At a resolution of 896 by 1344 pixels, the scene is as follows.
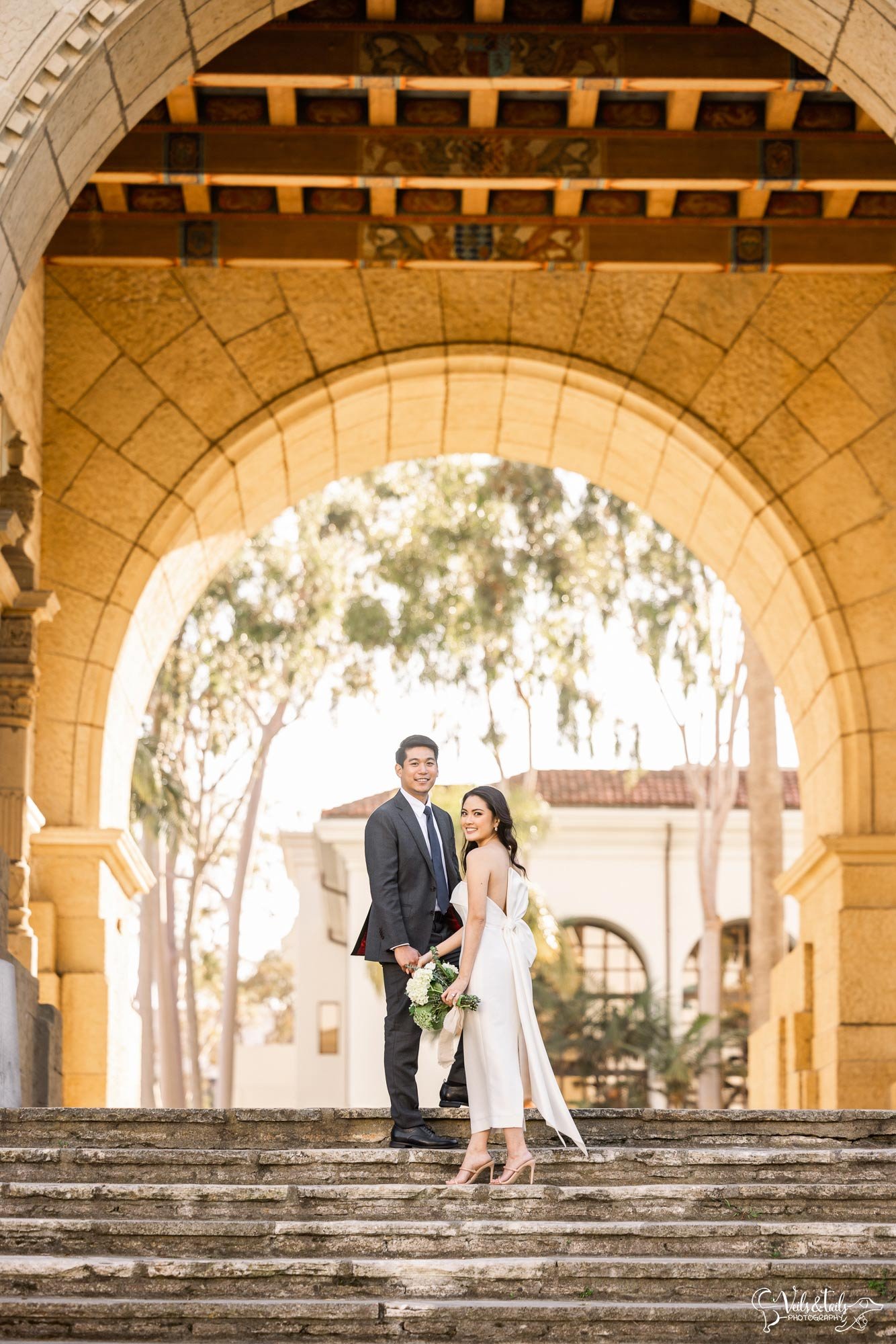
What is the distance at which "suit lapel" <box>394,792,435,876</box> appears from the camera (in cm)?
781

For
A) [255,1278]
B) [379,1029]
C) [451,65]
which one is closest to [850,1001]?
[451,65]

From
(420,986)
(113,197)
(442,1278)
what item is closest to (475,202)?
(113,197)

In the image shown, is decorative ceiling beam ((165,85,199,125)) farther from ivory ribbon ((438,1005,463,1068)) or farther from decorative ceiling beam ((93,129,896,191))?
ivory ribbon ((438,1005,463,1068))

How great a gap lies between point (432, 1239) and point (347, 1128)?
145 cm

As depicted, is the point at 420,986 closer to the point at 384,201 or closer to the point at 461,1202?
the point at 461,1202

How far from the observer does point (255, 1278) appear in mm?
5906

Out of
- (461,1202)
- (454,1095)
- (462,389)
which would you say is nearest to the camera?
(461,1202)

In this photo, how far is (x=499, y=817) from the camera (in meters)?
7.39

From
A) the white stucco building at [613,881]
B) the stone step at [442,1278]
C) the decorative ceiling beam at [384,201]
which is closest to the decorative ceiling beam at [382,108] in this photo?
the decorative ceiling beam at [384,201]

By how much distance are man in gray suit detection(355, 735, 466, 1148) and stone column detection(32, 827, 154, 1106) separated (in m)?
6.00

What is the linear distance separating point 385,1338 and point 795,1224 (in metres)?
1.51

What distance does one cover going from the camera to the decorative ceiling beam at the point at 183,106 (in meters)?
12.3

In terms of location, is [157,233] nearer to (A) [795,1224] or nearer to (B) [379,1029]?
(A) [795,1224]

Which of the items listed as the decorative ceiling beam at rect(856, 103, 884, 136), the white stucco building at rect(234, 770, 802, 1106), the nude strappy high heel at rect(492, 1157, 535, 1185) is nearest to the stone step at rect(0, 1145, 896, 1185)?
the nude strappy high heel at rect(492, 1157, 535, 1185)
